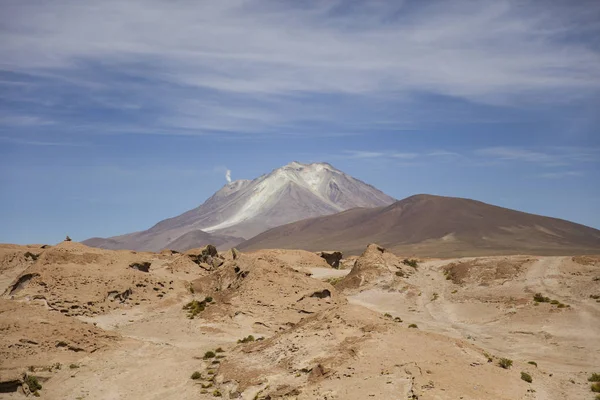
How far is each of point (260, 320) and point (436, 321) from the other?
12535 mm

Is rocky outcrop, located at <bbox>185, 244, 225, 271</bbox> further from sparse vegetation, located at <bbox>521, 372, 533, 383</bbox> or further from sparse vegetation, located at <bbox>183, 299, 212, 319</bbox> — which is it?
sparse vegetation, located at <bbox>521, 372, 533, 383</bbox>

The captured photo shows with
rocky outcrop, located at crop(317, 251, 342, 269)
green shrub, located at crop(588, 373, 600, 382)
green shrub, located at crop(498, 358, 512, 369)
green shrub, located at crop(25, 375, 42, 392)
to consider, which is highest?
rocky outcrop, located at crop(317, 251, 342, 269)

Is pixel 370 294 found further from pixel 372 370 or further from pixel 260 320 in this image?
pixel 372 370

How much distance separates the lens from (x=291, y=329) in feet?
84.9

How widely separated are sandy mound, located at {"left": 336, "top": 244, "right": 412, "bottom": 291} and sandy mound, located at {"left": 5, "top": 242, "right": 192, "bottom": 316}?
52.9ft

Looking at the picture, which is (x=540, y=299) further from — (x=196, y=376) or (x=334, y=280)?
(x=196, y=376)

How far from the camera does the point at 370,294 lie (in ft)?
160

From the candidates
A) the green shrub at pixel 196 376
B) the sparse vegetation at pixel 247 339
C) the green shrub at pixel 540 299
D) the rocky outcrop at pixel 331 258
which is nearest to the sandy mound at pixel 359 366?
the green shrub at pixel 196 376

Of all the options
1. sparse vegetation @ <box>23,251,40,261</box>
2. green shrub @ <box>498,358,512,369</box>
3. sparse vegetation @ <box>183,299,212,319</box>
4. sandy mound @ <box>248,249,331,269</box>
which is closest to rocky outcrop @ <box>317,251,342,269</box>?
sandy mound @ <box>248,249,331,269</box>

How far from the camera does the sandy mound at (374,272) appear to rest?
51.1 meters

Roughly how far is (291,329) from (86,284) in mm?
18637

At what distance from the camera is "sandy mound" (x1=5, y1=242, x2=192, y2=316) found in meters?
36.2

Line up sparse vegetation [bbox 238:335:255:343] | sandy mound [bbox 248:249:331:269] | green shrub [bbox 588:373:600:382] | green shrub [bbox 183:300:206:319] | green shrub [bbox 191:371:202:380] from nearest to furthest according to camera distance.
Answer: green shrub [bbox 588:373:600:382] < green shrub [bbox 191:371:202:380] < sparse vegetation [bbox 238:335:255:343] < green shrub [bbox 183:300:206:319] < sandy mound [bbox 248:249:331:269]

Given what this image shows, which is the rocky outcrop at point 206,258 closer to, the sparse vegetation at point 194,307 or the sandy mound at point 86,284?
the sandy mound at point 86,284
